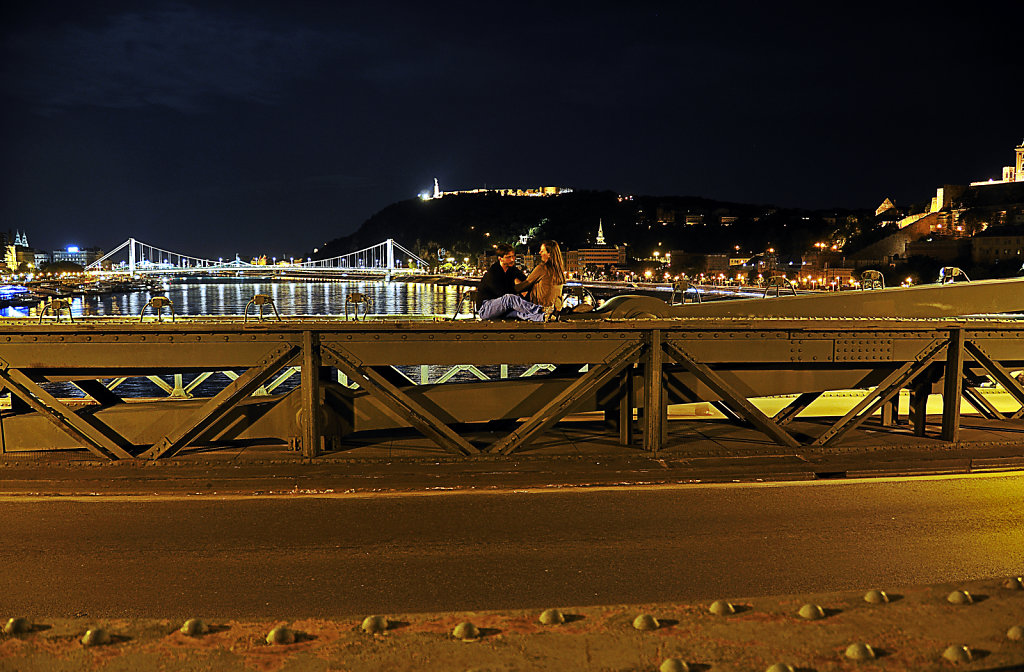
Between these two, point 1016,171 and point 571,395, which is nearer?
point 571,395

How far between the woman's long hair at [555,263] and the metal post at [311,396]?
2.46 m

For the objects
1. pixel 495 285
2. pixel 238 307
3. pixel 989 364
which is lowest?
pixel 238 307

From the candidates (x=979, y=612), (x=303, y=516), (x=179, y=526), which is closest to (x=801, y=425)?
(x=979, y=612)

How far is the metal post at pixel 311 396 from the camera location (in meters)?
6.74

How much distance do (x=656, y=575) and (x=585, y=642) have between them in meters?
1.29

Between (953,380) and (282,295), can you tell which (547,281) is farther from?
(282,295)

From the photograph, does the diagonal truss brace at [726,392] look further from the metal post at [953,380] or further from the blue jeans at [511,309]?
the metal post at [953,380]

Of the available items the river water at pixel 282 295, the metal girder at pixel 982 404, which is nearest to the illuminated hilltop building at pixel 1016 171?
the river water at pixel 282 295

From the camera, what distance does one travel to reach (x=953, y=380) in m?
7.38

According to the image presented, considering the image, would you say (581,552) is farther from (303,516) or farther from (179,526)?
(179,526)

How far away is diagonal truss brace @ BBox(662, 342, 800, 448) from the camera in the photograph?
7.06 m

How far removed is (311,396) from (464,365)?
1462 mm

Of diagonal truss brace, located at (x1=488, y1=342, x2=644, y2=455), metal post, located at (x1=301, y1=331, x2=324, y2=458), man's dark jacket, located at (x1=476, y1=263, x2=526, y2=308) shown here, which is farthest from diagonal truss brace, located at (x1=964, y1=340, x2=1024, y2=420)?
metal post, located at (x1=301, y1=331, x2=324, y2=458)

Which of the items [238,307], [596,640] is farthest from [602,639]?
[238,307]
